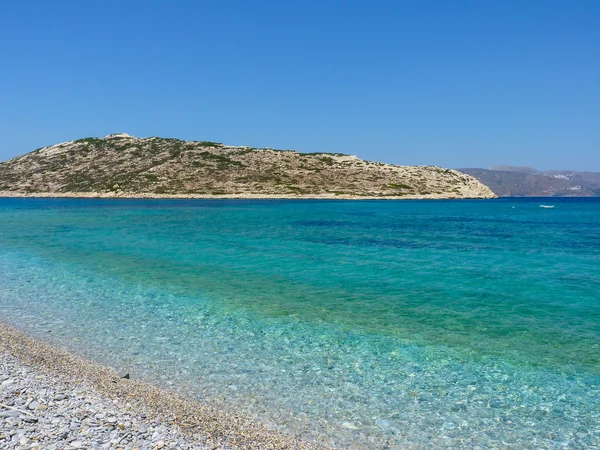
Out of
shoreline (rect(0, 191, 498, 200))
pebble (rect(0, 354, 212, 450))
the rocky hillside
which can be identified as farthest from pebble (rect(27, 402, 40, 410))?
the rocky hillside

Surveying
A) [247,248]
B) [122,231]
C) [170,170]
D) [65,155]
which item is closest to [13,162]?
[65,155]

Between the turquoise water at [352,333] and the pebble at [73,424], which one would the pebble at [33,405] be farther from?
the turquoise water at [352,333]

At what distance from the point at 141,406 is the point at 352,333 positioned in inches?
323

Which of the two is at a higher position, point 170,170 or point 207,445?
point 170,170

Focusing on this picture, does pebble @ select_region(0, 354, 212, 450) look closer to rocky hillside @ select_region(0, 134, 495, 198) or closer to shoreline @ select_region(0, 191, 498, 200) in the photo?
shoreline @ select_region(0, 191, 498, 200)

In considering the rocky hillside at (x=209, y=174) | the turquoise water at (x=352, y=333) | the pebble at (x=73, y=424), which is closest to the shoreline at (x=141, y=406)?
the pebble at (x=73, y=424)

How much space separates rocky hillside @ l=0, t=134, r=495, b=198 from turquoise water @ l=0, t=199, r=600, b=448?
114440mm

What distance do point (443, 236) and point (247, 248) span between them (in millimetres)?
23352

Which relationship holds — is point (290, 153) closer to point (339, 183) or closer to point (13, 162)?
point (339, 183)

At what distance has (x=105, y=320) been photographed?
1775cm

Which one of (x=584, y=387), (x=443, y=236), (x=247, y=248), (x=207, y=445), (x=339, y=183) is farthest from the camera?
(x=339, y=183)

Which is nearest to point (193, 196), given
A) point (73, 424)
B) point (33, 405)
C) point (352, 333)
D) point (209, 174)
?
point (209, 174)

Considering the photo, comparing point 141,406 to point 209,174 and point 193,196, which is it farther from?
point 209,174

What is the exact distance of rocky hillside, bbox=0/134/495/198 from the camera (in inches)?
5930
